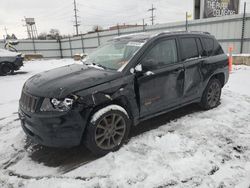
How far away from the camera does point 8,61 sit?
1266 cm

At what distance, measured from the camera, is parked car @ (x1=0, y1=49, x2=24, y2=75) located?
41.2 ft

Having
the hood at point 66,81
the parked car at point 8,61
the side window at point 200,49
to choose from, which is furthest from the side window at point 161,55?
the parked car at point 8,61

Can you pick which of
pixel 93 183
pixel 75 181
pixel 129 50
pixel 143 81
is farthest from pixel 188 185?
pixel 129 50

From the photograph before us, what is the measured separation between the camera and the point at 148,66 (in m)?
3.80

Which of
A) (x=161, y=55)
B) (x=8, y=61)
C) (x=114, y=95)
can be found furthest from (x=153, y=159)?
(x=8, y=61)

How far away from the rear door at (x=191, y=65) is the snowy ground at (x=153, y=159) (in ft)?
1.87

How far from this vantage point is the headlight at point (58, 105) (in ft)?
9.88

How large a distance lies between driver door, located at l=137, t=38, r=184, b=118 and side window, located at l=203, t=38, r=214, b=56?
108cm

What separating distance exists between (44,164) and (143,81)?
1934 mm

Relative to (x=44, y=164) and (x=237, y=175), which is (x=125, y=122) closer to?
(x=44, y=164)

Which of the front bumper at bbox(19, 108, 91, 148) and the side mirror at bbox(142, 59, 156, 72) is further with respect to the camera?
the side mirror at bbox(142, 59, 156, 72)

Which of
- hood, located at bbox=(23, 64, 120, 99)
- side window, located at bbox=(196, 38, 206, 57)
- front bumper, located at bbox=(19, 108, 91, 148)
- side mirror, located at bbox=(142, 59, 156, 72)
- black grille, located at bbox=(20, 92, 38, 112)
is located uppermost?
side window, located at bbox=(196, 38, 206, 57)

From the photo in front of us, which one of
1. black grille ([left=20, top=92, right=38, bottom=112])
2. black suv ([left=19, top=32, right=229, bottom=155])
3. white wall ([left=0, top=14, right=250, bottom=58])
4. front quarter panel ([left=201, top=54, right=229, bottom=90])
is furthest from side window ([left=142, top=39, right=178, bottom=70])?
black grille ([left=20, top=92, right=38, bottom=112])

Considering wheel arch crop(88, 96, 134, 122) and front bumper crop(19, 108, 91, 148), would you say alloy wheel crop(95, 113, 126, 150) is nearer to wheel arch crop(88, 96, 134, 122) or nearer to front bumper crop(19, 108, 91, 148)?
wheel arch crop(88, 96, 134, 122)
